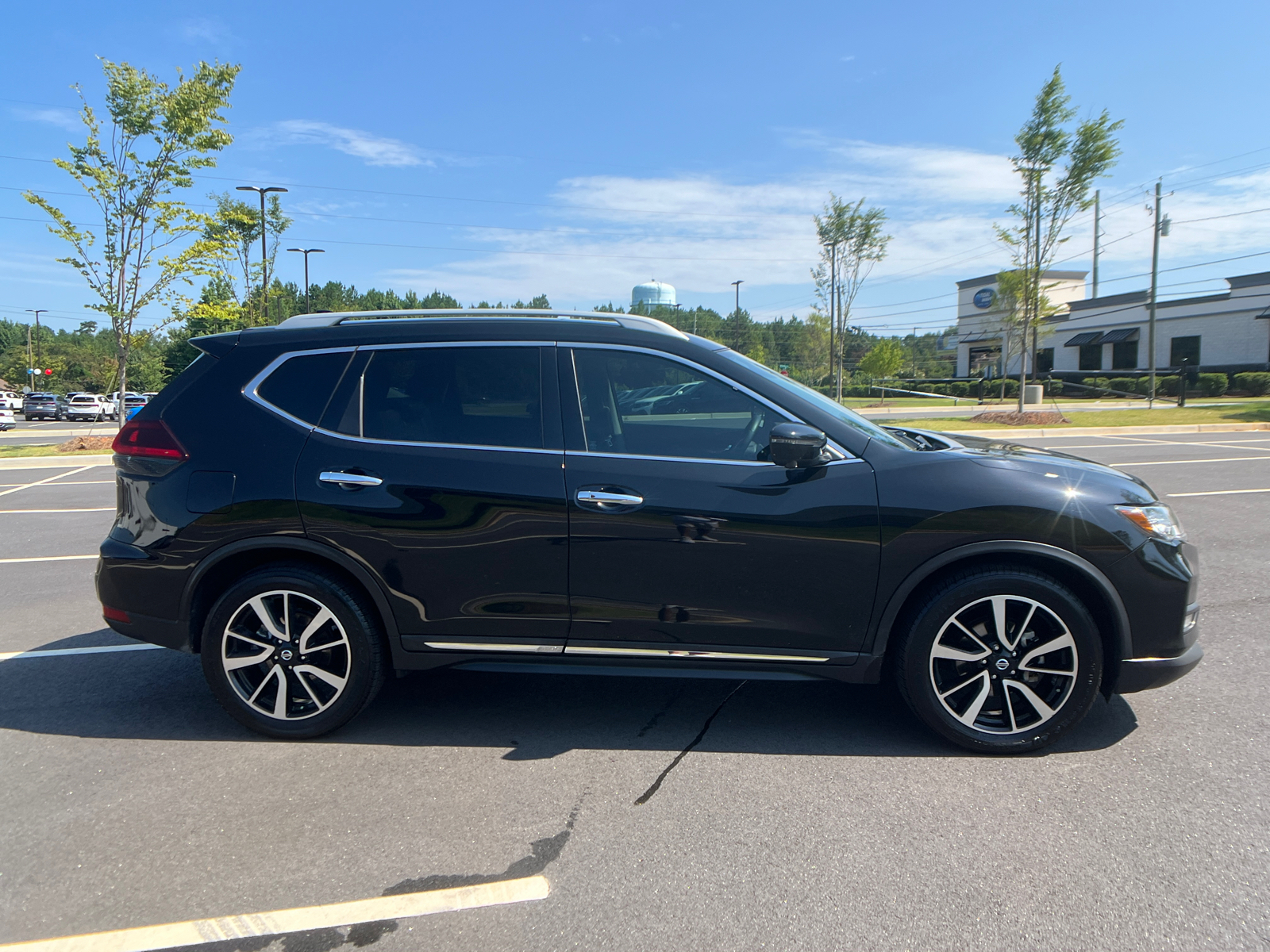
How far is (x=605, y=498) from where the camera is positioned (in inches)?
134

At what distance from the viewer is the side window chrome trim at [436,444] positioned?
3545 millimetres

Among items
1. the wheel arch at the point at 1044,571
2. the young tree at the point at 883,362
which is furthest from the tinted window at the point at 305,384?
the young tree at the point at 883,362

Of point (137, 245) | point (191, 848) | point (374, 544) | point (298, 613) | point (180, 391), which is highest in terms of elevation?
point (137, 245)

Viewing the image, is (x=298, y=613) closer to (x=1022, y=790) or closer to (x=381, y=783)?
(x=381, y=783)

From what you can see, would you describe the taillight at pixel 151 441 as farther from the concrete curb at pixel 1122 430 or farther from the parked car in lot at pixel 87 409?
the parked car in lot at pixel 87 409

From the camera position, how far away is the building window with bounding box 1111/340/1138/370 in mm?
52688

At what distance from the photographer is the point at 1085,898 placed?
2.49 metres

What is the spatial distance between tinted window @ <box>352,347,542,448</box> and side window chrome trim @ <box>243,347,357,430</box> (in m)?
0.17

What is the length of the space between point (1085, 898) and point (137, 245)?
22.6 metres

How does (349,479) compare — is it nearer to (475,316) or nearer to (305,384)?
(305,384)

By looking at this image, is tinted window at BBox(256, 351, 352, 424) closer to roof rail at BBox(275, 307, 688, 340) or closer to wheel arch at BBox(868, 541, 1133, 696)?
roof rail at BBox(275, 307, 688, 340)

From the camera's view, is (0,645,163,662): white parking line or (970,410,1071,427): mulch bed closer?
(0,645,163,662): white parking line

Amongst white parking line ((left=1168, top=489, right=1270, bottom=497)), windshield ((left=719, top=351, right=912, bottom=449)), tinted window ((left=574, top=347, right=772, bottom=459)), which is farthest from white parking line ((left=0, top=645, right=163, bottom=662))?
white parking line ((left=1168, top=489, right=1270, bottom=497))

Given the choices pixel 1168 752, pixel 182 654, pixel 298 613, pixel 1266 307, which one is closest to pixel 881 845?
pixel 1168 752
